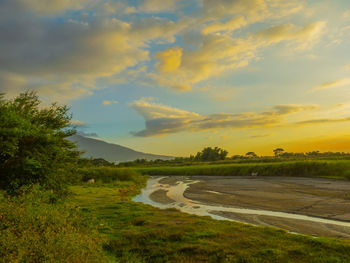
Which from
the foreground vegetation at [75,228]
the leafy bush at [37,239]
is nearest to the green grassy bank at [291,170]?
the foreground vegetation at [75,228]

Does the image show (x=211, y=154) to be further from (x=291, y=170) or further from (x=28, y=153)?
(x=28, y=153)

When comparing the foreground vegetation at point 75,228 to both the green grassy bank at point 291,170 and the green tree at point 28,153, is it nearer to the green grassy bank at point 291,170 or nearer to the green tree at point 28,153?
the green tree at point 28,153

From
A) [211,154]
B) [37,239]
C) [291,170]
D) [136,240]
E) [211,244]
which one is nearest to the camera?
[37,239]

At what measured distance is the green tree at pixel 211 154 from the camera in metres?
159

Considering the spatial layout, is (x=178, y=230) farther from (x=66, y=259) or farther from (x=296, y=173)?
(x=296, y=173)

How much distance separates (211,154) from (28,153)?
15002 centimetres

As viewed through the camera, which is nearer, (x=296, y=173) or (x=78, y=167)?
(x=78, y=167)

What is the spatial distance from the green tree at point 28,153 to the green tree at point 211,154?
5733 inches

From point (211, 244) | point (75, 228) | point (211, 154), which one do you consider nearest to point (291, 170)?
point (211, 244)

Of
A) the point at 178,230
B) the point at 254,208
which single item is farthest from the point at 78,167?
the point at 254,208

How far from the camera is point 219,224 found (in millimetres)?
14195

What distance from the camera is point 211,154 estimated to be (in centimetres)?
16025

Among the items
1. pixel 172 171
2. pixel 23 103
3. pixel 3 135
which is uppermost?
pixel 23 103

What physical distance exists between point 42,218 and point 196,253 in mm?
5641
